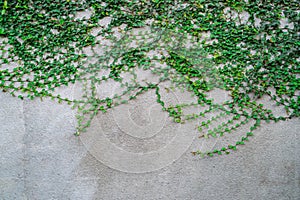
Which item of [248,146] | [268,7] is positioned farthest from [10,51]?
[268,7]

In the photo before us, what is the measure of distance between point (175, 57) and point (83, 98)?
3.30 ft

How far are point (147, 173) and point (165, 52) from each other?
1.24 m

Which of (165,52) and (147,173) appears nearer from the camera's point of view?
(147,173)

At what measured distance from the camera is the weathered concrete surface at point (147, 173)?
2939 millimetres

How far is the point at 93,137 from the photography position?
310 centimetres

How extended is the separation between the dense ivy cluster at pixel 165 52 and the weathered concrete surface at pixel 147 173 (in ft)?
0.45

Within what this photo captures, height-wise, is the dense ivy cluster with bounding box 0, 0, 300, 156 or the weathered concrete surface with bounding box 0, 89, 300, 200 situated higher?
the dense ivy cluster with bounding box 0, 0, 300, 156

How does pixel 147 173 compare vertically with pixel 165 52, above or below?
below

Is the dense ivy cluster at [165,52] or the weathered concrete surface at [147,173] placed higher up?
the dense ivy cluster at [165,52]

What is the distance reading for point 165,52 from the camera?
3.43 meters

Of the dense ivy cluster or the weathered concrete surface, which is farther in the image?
the dense ivy cluster

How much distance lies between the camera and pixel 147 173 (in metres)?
2.98

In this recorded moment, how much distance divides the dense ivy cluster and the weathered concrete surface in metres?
0.14

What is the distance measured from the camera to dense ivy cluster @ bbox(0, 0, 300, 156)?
3203 mm
